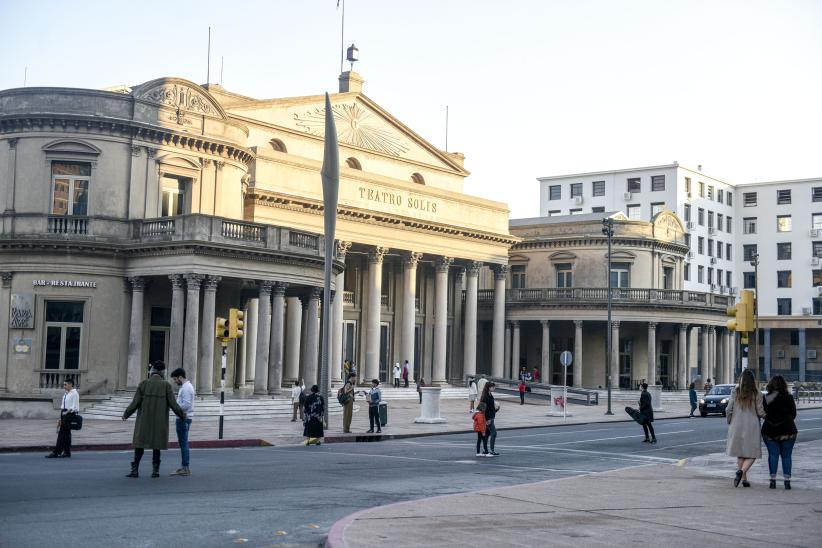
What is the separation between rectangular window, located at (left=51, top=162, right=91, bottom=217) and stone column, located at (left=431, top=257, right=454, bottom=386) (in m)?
22.9

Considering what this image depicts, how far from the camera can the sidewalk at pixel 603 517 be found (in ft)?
34.5

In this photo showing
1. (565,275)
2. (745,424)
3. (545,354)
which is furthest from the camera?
(565,275)

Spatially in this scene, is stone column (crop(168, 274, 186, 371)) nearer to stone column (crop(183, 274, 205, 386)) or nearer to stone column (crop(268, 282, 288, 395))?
stone column (crop(183, 274, 205, 386))

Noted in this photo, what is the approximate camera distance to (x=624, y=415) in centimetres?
4588

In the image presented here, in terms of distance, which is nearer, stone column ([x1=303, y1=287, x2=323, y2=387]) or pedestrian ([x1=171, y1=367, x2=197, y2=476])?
pedestrian ([x1=171, y1=367, x2=197, y2=476])

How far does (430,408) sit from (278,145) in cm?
1992

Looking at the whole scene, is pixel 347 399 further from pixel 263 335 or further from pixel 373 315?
pixel 373 315

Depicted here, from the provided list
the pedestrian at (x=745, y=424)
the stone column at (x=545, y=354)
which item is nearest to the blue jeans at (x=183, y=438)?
the pedestrian at (x=745, y=424)

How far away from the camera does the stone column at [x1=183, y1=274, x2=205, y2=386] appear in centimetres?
3525

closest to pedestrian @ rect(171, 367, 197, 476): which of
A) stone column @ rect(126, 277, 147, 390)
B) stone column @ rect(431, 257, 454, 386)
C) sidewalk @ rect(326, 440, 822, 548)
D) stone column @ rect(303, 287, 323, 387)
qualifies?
sidewalk @ rect(326, 440, 822, 548)

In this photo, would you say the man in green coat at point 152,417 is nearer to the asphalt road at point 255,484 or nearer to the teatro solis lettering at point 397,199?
the asphalt road at point 255,484

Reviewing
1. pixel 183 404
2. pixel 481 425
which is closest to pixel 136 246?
pixel 481 425

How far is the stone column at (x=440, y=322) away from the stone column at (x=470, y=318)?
244cm

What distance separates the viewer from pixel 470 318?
5775cm
